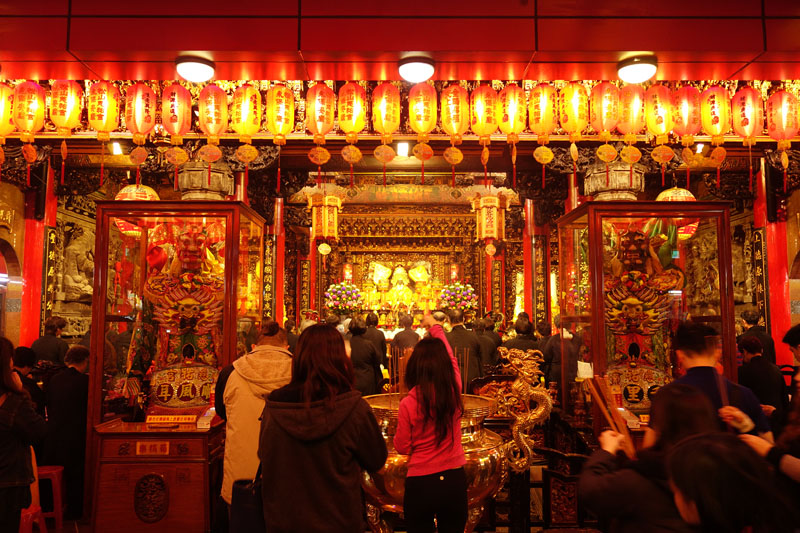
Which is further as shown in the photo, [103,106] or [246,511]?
[103,106]

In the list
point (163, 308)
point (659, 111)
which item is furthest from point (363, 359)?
point (659, 111)

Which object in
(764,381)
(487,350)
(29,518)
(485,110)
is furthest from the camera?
(487,350)

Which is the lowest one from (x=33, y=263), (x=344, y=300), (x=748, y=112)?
(x=344, y=300)

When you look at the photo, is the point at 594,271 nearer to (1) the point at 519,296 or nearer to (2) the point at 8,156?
(2) the point at 8,156

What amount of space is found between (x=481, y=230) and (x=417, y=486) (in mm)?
7275

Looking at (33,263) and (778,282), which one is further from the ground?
(33,263)

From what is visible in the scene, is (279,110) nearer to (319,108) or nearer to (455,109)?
(319,108)

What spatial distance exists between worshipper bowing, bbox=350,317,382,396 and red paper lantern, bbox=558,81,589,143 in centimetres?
224

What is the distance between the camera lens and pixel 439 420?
230 cm

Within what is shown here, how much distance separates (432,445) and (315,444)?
0.56 m

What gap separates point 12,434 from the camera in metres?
2.35

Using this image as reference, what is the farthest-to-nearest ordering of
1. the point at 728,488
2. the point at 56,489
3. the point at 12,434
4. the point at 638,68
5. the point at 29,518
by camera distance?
the point at 56,489, the point at 638,68, the point at 29,518, the point at 12,434, the point at 728,488

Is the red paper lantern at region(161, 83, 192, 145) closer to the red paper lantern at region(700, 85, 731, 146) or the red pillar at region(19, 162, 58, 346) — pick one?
the red paper lantern at region(700, 85, 731, 146)

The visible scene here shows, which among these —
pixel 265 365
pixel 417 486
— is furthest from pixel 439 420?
pixel 265 365
